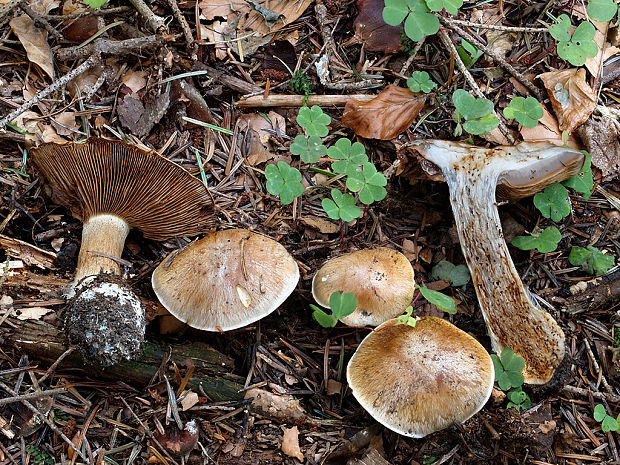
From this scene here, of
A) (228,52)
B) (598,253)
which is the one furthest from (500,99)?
(228,52)

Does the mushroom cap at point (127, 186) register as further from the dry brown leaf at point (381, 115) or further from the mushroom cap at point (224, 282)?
the dry brown leaf at point (381, 115)

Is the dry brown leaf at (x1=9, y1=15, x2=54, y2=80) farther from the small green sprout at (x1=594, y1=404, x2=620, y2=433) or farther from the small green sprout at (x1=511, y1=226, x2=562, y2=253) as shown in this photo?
the small green sprout at (x1=594, y1=404, x2=620, y2=433)

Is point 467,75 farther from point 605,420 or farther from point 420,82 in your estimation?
point 605,420

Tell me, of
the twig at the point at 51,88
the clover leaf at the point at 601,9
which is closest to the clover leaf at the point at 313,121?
the twig at the point at 51,88

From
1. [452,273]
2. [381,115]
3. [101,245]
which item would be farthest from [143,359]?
[381,115]

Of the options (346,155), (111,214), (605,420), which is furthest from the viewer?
(346,155)

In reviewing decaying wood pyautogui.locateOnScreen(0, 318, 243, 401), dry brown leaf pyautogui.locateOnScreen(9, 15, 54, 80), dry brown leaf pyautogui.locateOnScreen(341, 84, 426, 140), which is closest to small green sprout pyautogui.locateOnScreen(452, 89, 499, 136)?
dry brown leaf pyautogui.locateOnScreen(341, 84, 426, 140)
